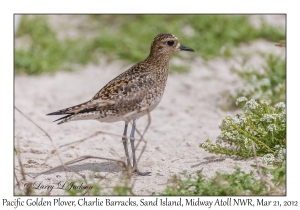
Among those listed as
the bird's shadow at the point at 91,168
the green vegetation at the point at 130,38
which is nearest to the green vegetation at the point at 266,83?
the green vegetation at the point at 130,38

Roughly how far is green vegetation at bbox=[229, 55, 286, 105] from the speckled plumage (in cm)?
194

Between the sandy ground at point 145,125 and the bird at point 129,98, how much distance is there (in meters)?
0.49

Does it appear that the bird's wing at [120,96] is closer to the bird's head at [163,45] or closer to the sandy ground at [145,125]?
the bird's head at [163,45]

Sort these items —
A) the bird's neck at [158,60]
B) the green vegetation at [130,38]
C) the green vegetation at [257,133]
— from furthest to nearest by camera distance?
1. the green vegetation at [130,38]
2. the bird's neck at [158,60]
3. the green vegetation at [257,133]

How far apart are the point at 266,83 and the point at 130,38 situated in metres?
3.34

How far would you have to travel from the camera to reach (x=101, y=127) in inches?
314

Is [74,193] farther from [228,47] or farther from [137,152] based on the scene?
[228,47]

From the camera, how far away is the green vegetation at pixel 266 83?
320 inches

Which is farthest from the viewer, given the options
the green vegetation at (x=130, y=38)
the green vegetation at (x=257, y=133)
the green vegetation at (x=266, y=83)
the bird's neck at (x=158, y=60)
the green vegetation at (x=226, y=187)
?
the green vegetation at (x=130, y=38)

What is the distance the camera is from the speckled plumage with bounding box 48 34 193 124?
6.04 metres

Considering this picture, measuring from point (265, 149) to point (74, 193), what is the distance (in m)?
2.25

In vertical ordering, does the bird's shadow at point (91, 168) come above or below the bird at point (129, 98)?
below

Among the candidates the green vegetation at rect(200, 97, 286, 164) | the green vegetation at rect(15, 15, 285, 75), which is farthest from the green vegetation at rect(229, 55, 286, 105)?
the green vegetation at rect(200, 97, 286, 164)

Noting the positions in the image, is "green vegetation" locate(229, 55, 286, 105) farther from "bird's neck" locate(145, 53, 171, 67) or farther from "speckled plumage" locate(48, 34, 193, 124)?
"speckled plumage" locate(48, 34, 193, 124)
